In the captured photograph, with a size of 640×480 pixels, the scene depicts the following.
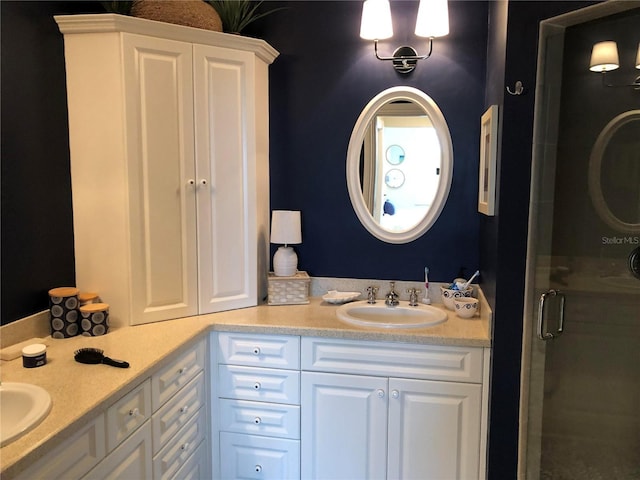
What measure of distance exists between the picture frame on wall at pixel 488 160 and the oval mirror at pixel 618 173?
0.40 m

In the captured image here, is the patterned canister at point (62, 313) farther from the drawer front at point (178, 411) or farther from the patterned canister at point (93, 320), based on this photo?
the drawer front at point (178, 411)

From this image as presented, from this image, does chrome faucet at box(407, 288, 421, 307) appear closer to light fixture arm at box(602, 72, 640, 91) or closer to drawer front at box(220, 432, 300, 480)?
drawer front at box(220, 432, 300, 480)

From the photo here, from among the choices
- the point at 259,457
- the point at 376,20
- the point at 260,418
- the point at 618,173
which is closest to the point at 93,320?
the point at 260,418

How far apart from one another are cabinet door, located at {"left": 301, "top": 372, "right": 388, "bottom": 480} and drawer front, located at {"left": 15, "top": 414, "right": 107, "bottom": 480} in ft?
3.04

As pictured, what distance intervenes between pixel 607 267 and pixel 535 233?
41 cm

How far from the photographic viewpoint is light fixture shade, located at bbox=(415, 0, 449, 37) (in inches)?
93.5

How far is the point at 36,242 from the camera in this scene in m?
2.01

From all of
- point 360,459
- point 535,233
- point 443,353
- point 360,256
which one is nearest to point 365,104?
point 360,256

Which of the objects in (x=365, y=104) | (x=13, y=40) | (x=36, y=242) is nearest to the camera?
(x=13, y=40)

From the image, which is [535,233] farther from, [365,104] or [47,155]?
[47,155]

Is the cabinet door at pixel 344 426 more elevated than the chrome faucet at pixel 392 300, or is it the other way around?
the chrome faucet at pixel 392 300

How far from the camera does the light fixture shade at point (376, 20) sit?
243 cm

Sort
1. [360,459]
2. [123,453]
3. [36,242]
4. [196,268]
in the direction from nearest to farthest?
[123,453]
[36,242]
[360,459]
[196,268]

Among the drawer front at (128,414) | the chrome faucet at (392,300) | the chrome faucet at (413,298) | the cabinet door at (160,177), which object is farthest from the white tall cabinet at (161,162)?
the chrome faucet at (413,298)
